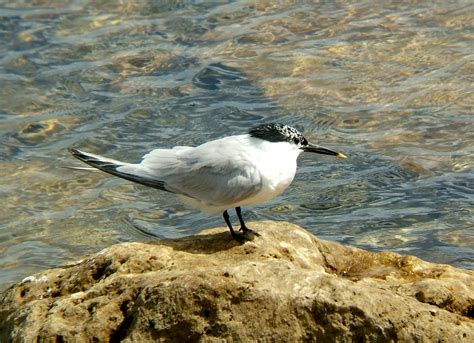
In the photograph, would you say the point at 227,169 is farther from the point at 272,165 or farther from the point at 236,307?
the point at 236,307

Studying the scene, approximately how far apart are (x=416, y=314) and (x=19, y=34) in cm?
827

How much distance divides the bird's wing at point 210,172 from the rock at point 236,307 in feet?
1.99

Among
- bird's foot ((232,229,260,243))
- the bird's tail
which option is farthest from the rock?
the bird's tail

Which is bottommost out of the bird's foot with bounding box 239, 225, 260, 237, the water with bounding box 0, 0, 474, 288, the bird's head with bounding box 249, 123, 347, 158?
the water with bounding box 0, 0, 474, 288

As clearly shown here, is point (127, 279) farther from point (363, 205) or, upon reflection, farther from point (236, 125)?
point (236, 125)

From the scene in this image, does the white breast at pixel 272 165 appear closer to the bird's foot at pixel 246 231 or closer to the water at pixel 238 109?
the bird's foot at pixel 246 231

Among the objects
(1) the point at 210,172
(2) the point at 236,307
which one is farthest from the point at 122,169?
(2) the point at 236,307

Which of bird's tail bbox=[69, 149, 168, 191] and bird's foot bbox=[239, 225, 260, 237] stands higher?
bird's tail bbox=[69, 149, 168, 191]

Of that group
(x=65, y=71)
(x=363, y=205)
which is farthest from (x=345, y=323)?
(x=65, y=71)

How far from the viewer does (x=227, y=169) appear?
5.19 m

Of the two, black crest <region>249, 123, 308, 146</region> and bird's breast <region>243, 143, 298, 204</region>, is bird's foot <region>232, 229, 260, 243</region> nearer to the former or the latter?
bird's breast <region>243, 143, 298, 204</region>

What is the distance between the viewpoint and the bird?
5.13 metres

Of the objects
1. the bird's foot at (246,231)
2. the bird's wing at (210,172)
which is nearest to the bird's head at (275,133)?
the bird's wing at (210,172)

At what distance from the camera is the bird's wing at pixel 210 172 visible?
5132 mm
